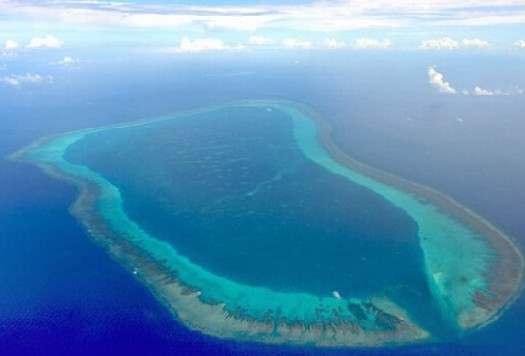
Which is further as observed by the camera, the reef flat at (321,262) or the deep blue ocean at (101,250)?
the reef flat at (321,262)

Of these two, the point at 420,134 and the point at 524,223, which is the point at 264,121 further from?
the point at 524,223

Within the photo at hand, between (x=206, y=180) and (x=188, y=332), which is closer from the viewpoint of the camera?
(x=188, y=332)

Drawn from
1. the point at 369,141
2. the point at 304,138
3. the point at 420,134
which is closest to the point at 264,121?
the point at 304,138

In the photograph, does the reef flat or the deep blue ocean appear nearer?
the deep blue ocean

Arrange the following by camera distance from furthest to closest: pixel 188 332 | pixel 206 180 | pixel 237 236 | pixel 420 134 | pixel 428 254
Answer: pixel 420 134 < pixel 206 180 < pixel 237 236 < pixel 428 254 < pixel 188 332
